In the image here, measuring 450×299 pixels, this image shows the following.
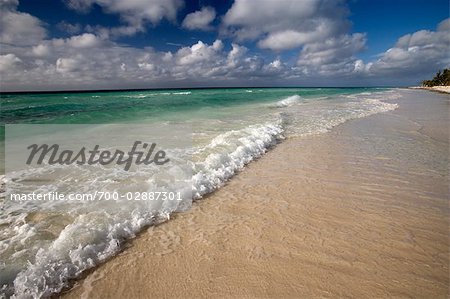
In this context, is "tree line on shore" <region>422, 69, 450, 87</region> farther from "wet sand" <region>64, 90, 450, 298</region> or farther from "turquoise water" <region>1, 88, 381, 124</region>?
"wet sand" <region>64, 90, 450, 298</region>

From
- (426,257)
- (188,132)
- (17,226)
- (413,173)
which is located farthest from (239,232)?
(188,132)

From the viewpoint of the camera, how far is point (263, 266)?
3.36 meters

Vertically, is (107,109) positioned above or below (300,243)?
above

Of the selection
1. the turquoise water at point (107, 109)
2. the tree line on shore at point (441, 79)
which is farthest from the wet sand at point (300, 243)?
Answer: the tree line on shore at point (441, 79)

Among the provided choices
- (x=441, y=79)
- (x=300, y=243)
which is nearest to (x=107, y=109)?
(x=300, y=243)

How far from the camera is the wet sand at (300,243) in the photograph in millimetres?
3045

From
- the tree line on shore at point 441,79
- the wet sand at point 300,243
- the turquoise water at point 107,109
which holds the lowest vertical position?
the wet sand at point 300,243

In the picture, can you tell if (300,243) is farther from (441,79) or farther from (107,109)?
(441,79)

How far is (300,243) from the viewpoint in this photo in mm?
3807

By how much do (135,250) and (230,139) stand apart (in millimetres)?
6573

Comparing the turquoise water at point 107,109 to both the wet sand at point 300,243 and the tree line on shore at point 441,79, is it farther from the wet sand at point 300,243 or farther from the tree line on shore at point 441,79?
the tree line on shore at point 441,79

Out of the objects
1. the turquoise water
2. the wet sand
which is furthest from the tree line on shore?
the wet sand

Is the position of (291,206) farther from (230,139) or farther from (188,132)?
(188,132)

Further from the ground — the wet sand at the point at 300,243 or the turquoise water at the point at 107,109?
the turquoise water at the point at 107,109
